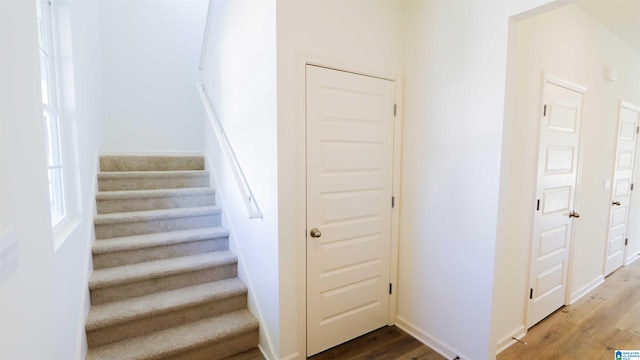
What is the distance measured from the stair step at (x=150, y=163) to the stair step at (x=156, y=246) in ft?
3.81

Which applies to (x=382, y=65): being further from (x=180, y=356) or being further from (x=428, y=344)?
(x=180, y=356)

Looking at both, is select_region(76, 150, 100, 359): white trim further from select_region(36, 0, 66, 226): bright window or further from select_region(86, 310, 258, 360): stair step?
select_region(36, 0, 66, 226): bright window

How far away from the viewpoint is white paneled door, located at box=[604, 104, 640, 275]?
3.33m

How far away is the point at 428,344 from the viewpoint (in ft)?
7.32

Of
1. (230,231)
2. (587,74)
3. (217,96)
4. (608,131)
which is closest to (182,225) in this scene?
(230,231)

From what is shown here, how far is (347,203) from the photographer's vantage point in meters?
2.15

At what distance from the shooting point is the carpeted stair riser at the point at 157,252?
2.25 metres

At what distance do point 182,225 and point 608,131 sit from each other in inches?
173

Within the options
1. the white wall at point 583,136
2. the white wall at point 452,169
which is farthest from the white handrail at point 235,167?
the white wall at point 583,136

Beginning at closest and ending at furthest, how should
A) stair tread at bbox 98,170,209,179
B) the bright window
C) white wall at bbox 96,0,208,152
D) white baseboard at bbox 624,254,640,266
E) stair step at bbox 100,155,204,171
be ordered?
1. the bright window
2. stair tread at bbox 98,170,209,179
3. stair step at bbox 100,155,204,171
4. white wall at bbox 96,0,208,152
5. white baseboard at bbox 624,254,640,266

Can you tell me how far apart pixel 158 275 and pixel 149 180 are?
1.22m

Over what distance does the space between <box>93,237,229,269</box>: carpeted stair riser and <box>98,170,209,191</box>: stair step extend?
90 centimetres

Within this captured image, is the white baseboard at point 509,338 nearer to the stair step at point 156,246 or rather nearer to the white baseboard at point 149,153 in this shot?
the stair step at point 156,246

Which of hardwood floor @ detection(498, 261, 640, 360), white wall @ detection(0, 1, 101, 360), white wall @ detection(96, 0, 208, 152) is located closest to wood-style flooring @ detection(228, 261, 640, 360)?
hardwood floor @ detection(498, 261, 640, 360)
